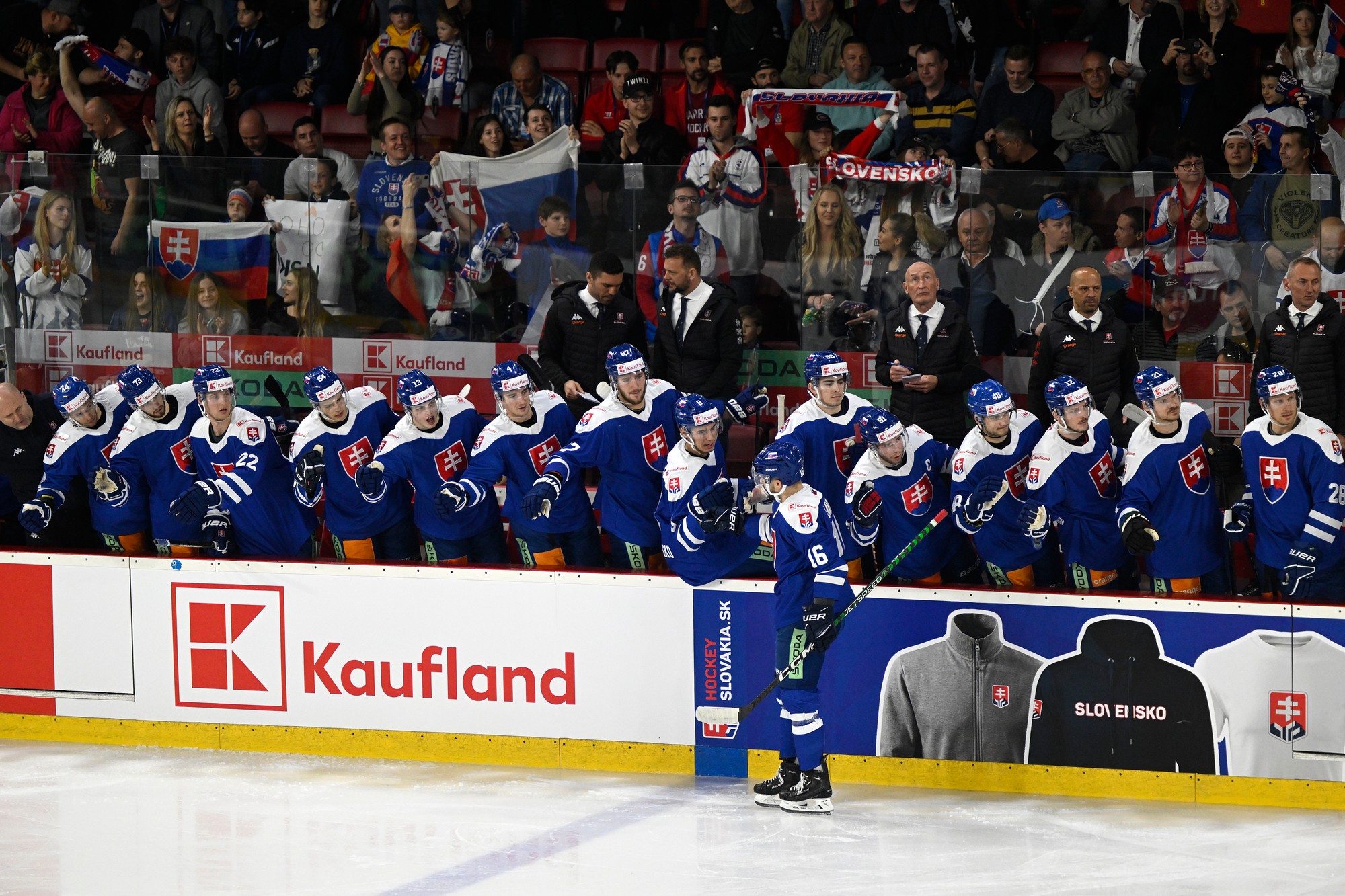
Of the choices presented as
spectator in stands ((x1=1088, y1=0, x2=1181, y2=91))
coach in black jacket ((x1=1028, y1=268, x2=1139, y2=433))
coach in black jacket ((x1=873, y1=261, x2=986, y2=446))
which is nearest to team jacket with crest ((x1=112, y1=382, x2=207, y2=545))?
coach in black jacket ((x1=873, y1=261, x2=986, y2=446))

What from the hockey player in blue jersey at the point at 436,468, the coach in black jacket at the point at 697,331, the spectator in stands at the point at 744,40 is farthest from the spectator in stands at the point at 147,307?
the spectator in stands at the point at 744,40

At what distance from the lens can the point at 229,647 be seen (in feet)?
26.0

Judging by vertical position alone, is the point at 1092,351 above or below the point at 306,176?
below

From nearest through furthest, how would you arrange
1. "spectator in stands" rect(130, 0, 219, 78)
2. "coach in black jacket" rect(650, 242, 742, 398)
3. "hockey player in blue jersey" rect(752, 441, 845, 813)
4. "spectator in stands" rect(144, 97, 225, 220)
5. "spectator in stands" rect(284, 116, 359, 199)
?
1. "hockey player in blue jersey" rect(752, 441, 845, 813)
2. "coach in black jacket" rect(650, 242, 742, 398)
3. "spectator in stands" rect(284, 116, 359, 199)
4. "spectator in stands" rect(144, 97, 225, 220)
5. "spectator in stands" rect(130, 0, 219, 78)

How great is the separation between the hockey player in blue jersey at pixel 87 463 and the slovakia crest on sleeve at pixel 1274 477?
540 cm

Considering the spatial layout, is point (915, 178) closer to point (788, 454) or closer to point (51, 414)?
point (788, 454)

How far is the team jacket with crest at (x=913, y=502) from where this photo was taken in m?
7.45

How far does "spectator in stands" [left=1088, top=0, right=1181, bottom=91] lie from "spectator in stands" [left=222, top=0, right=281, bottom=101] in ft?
18.3

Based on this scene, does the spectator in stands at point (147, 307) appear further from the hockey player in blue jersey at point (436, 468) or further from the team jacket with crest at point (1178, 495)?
the team jacket with crest at point (1178, 495)

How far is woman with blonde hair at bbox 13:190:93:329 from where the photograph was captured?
952cm

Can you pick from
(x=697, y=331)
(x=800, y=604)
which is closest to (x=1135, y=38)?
(x=697, y=331)

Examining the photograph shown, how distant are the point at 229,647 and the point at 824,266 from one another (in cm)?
348

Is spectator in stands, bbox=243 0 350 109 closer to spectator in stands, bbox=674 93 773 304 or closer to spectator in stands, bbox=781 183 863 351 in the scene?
spectator in stands, bbox=674 93 773 304

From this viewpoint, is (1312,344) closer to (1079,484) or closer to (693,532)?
(1079,484)
